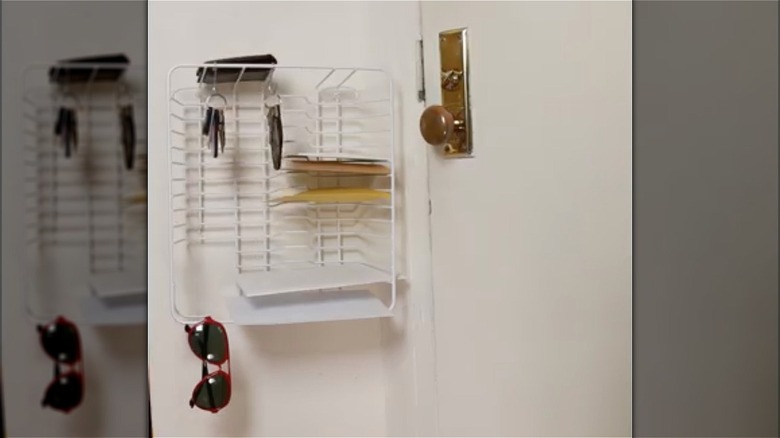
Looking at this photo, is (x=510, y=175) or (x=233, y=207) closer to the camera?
(x=510, y=175)

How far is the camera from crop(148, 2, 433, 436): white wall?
3.54 feet

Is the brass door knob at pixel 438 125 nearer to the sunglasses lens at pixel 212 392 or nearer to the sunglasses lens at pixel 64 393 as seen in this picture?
the sunglasses lens at pixel 212 392

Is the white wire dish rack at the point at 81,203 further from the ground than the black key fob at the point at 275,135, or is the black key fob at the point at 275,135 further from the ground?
the black key fob at the point at 275,135

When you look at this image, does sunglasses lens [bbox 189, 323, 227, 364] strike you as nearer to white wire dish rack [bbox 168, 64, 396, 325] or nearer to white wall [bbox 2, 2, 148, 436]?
white wire dish rack [bbox 168, 64, 396, 325]

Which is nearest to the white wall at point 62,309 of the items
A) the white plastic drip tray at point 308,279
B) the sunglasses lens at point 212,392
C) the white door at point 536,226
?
the white door at point 536,226

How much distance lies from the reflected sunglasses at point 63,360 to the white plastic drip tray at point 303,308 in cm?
62

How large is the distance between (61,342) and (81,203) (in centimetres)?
7

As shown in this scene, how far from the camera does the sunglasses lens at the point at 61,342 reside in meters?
Result: 0.31

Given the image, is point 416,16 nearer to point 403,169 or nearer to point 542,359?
point 403,169

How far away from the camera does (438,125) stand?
94 centimetres

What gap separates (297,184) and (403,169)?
0.20m

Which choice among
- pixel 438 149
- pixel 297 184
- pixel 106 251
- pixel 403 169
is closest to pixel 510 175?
pixel 438 149

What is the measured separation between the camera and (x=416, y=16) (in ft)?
3.44

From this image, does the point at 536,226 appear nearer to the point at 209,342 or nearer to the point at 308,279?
the point at 308,279
